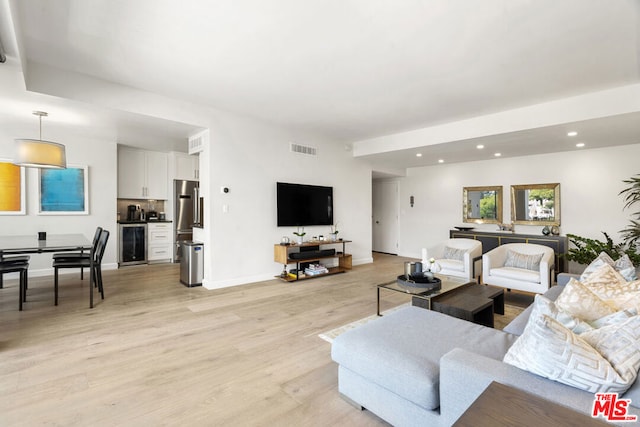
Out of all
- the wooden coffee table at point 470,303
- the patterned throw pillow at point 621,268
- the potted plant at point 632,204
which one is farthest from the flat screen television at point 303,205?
the potted plant at point 632,204

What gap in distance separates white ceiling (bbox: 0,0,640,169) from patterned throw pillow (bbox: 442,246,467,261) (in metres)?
1.98

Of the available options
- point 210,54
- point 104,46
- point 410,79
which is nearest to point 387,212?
point 410,79

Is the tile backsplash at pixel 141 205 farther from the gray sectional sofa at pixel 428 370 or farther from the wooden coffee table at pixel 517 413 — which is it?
the wooden coffee table at pixel 517 413

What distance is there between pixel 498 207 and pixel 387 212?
292 centimetres

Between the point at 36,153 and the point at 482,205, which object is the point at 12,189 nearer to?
the point at 36,153

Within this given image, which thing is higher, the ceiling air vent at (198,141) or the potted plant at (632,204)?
the ceiling air vent at (198,141)

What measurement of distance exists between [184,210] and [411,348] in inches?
254

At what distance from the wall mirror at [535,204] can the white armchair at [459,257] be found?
216 centimetres

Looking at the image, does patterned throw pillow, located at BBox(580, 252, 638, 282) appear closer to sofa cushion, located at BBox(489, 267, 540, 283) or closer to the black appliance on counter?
sofa cushion, located at BBox(489, 267, 540, 283)

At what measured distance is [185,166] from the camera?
705 cm

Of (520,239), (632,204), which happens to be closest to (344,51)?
(520,239)

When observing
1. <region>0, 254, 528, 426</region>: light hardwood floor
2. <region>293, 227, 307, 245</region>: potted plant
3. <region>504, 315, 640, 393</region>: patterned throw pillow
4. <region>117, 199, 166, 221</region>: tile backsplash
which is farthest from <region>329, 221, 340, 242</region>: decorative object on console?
<region>504, 315, 640, 393</region>: patterned throw pillow

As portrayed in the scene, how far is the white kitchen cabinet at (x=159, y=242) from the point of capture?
260 inches

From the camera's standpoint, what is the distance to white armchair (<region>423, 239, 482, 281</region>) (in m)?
4.62
